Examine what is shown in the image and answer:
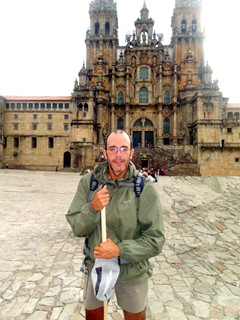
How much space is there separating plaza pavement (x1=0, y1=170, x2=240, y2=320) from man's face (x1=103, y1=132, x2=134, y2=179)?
324 cm

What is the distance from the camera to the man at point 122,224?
2.79 meters

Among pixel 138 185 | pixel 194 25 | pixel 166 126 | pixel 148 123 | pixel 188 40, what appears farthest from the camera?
pixel 194 25

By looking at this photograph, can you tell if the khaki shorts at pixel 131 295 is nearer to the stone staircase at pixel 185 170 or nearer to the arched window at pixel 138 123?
the stone staircase at pixel 185 170

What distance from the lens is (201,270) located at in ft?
22.8

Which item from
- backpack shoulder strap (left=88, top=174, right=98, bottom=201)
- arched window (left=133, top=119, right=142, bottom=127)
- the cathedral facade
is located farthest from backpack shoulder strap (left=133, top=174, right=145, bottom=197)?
arched window (left=133, top=119, right=142, bottom=127)

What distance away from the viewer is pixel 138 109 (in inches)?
2137

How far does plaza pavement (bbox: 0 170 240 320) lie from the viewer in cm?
498

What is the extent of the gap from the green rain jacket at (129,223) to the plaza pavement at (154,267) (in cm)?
251

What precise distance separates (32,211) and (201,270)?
8742 mm

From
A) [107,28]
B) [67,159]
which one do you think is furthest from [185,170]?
[107,28]

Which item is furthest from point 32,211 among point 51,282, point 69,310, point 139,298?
point 139,298

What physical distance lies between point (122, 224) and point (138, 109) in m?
52.7

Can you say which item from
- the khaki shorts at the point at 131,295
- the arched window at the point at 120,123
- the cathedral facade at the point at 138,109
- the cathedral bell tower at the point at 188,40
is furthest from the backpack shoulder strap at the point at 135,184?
the cathedral bell tower at the point at 188,40

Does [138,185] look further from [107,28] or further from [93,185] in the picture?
[107,28]
